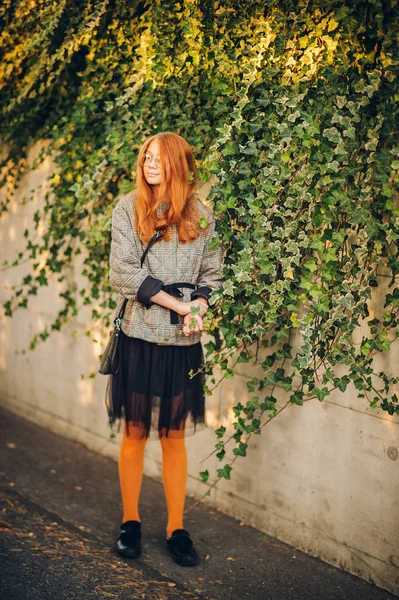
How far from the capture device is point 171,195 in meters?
3.35

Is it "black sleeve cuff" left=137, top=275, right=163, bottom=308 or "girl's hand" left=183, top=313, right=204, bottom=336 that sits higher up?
"black sleeve cuff" left=137, top=275, right=163, bottom=308

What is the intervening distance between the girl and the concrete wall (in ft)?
1.58

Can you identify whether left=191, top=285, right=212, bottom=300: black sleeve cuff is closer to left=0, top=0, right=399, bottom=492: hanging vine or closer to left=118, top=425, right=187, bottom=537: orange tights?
left=0, top=0, right=399, bottom=492: hanging vine

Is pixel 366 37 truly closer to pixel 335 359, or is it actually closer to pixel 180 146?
pixel 180 146

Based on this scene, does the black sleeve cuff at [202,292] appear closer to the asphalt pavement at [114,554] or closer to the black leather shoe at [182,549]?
the black leather shoe at [182,549]

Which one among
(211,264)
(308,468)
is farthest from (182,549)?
(211,264)

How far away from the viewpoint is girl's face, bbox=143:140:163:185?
132 inches

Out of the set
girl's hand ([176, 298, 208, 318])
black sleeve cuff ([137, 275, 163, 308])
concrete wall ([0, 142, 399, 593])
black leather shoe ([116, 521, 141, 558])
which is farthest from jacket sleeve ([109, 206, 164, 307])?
black leather shoe ([116, 521, 141, 558])

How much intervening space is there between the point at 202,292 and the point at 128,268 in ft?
1.10

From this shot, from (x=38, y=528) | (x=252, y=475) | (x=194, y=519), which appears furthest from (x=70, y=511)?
(x=252, y=475)

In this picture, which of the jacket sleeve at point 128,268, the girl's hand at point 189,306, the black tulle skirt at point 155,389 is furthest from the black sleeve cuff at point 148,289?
the black tulle skirt at point 155,389

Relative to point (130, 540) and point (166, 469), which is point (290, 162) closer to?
point (166, 469)

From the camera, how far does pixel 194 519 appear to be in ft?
13.3

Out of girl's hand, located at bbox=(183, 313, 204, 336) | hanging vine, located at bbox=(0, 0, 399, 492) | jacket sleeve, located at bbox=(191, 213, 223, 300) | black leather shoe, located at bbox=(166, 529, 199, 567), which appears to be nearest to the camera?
hanging vine, located at bbox=(0, 0, 399, 492)
